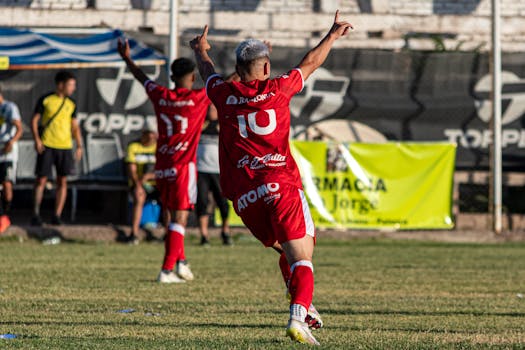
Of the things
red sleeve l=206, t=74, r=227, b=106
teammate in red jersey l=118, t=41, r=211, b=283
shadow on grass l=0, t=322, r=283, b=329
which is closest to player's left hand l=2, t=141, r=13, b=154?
teammate in red jersey l=118, t=41, r=211, b=283

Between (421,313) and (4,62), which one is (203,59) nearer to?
(421,313)

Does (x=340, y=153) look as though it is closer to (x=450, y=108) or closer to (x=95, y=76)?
(x=450, y=108)

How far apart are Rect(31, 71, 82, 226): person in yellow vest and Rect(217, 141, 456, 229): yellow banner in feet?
9.15

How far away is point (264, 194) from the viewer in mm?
7312

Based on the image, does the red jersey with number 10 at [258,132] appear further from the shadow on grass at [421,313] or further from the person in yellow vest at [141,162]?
the person in yellow vest at [141,162]

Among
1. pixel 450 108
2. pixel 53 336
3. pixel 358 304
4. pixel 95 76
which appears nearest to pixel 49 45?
pixel 95 76

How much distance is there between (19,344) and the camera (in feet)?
22.3

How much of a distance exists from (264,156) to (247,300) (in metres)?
2.81

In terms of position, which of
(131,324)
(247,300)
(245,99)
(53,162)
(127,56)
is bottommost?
(53,162)

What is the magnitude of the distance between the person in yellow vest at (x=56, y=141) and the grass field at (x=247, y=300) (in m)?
1.73

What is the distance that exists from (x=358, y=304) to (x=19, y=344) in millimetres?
3621

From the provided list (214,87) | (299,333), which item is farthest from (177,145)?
(299,333)

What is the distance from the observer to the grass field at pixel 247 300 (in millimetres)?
7328

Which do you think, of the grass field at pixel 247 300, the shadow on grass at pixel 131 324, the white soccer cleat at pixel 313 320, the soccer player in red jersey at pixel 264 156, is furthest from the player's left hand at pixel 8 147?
the white soccer cleat at pixel 313 320
